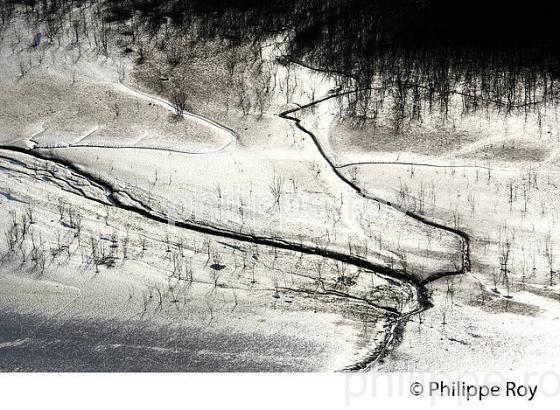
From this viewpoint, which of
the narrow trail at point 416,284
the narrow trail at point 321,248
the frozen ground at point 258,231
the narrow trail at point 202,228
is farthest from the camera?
the narrow trail at point 202,228

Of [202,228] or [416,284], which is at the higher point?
[202,228]

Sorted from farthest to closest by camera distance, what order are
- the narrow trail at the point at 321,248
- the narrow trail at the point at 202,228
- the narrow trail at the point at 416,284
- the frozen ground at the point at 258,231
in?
the narrow trail at the point at 202,228 → the narrow trail at the point at 321,248 → the frozen ground at the point at 258,231 → the narrow trail at the point at 416,284

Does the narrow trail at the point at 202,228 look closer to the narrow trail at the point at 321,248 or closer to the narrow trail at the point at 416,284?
the narrow trail at the point at 321,248

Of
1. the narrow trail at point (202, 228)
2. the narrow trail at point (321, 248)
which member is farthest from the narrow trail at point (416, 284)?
the narrow trail at point (202, 228)

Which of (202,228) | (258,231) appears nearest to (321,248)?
(258,231)

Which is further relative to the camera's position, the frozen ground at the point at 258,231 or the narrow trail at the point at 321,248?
the narrow trail at the point at 321,248

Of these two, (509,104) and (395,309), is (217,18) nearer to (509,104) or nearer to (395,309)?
(509,104)

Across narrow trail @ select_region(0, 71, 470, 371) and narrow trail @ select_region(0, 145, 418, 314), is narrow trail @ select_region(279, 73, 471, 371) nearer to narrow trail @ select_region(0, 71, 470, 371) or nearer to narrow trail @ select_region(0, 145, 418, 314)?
narrow trail @ select_region(0, 71, 470, 371)

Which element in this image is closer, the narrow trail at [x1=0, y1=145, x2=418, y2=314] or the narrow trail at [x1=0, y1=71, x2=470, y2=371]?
the narrow trail at [x1=0, y1=71, x2=470, y2=371]

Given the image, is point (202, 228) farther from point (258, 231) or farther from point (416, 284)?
point (416, 284)

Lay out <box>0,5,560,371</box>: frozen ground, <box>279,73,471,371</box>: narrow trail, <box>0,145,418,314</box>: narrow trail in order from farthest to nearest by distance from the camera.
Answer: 1. <box>0,145,418,314</box>: narrow trail
2. <box>0,5,560,371</box>: frozen ground
3. <box>279,73,471,371</box>: narrow trail

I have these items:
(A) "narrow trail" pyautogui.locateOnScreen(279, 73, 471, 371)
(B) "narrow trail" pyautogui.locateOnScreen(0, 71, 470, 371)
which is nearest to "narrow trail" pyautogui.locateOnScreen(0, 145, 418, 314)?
(B) "narrow trail" pyautogui.locateOnScreen(0, 71, 470, 371)

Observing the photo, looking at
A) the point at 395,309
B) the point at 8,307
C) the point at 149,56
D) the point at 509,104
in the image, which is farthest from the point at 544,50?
the point at 8,307
